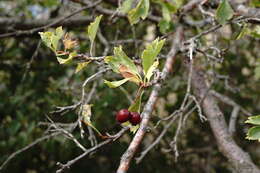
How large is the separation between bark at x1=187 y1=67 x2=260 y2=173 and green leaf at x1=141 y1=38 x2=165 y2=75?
0.47 m

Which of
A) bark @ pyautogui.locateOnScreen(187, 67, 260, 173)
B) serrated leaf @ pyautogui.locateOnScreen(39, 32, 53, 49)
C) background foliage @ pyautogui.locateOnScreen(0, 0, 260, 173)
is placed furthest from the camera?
background foliage @ pyautogui.locateOnScreen(0, 0, 260, 173)

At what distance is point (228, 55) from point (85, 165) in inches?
42.1

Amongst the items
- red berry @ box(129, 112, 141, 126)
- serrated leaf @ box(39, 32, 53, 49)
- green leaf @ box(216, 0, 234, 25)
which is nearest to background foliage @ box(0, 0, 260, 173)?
green leaf @ box(216, 0, 234, 25)

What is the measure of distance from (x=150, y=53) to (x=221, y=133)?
53cm

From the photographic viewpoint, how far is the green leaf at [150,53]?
862 millimetres

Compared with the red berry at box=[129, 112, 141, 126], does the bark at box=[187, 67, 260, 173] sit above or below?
below

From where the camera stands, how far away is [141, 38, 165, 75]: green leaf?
0.86 metres

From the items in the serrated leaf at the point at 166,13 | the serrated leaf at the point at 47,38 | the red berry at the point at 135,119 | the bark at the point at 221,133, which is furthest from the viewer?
the serrated leaf at the point at 166,13

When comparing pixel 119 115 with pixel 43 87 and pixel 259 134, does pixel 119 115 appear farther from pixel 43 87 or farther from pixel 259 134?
pixel 43 87

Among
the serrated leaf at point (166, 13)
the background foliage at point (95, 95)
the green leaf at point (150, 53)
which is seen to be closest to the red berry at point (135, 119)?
the green leaf at point (150, 53)

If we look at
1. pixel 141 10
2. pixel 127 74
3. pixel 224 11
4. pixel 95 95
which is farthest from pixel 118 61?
pixel 95 95

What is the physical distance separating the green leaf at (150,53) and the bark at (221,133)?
0.47 metres

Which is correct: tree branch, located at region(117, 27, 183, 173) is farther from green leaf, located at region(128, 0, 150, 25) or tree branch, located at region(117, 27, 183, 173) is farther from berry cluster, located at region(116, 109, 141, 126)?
green leaf, located at region(128, 0, 150, 25)

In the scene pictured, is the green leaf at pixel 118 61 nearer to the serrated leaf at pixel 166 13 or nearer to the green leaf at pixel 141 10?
the green leaf at pixel 141 10
